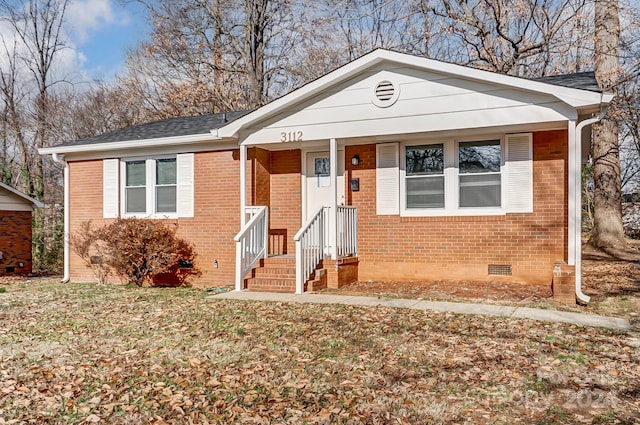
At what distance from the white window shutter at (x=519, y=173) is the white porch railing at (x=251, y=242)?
4930 millimetres

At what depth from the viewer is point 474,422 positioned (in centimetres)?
390

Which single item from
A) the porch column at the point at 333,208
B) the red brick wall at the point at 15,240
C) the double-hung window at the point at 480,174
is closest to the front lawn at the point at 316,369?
the porch column at the point at 333,208

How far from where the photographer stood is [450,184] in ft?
33.0

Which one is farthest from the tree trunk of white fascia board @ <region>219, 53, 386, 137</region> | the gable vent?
white fascia board @ <region>219, 53, 386, 137</region>

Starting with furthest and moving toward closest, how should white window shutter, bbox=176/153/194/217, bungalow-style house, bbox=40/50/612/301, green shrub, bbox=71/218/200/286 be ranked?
white window shutter, bbox=176/153/194/217, green shrub, bbox=71/218/200/286, bungalow-style house, bbox=40/50/612/301

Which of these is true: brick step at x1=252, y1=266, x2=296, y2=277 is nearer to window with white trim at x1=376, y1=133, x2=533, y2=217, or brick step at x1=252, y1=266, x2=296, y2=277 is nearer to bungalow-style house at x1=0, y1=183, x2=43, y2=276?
window with white trim at x1=376, y1=133, x2=533, y2=217

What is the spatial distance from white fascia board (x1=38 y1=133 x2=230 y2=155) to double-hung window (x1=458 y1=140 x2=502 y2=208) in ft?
17.4

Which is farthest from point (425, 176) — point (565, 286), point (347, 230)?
point (565, 286)

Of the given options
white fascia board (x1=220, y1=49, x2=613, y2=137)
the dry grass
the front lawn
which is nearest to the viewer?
the front lawn

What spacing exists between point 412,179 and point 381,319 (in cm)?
421

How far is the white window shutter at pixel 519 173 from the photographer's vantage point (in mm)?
9414

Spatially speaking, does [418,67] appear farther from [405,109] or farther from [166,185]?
[166,185]

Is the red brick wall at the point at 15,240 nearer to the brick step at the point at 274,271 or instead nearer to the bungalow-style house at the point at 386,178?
the bungalow-style house at the point at 386,178

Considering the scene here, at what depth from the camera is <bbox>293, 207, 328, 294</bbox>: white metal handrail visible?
939cm
